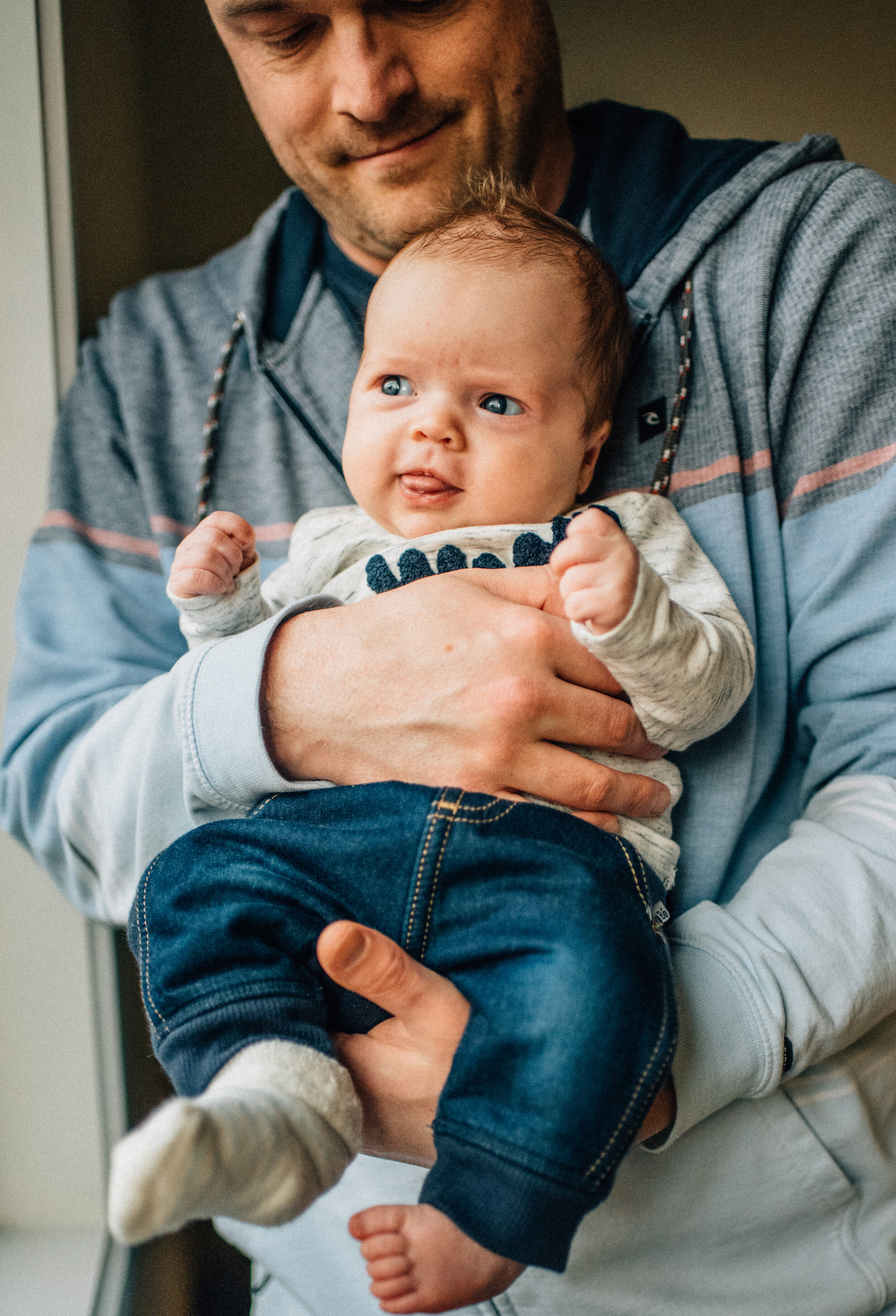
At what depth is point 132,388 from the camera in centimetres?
123

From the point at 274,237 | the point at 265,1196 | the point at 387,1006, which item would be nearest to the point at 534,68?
the point at 274,237

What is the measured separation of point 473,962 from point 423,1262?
0.21 meters

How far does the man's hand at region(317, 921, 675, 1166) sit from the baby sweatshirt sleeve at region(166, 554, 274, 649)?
0.39 meters

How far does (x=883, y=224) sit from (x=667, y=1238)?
1100 mm

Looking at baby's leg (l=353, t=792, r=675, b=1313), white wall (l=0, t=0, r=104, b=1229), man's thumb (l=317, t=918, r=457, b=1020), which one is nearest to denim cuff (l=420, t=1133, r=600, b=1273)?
baby's leg (l=353, t=792, r=675, b=1313)

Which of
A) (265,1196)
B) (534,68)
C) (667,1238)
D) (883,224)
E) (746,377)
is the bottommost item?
(667,1238)

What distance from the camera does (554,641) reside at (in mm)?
867

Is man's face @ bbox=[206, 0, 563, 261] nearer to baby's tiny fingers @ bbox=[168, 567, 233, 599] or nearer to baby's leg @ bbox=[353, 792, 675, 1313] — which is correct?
baby's tiny fingers @ bbox=[168, 567, 233, 599]

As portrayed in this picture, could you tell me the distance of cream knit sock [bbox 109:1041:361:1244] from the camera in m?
0.53

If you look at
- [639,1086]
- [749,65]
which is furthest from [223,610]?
[749,65]

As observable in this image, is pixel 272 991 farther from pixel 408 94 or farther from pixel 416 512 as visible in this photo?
pixel 408 94

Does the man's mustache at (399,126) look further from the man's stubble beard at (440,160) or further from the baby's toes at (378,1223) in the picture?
the baby's toes at (378,1223)

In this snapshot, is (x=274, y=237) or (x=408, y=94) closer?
(x=408, y=94)

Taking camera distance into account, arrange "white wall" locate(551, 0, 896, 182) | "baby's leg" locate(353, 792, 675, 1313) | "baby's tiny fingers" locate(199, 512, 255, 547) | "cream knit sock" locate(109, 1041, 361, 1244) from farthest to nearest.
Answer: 1. "white wall" locate(551, 0, 896, 182)
2. "baby's tiny fingers" locate(199, 512, 255, 547)
3. "baby's leg" locate(353, 792, 675, 1313)
4. "cream knit sock" locate(109, 1041, 361, 1244)
